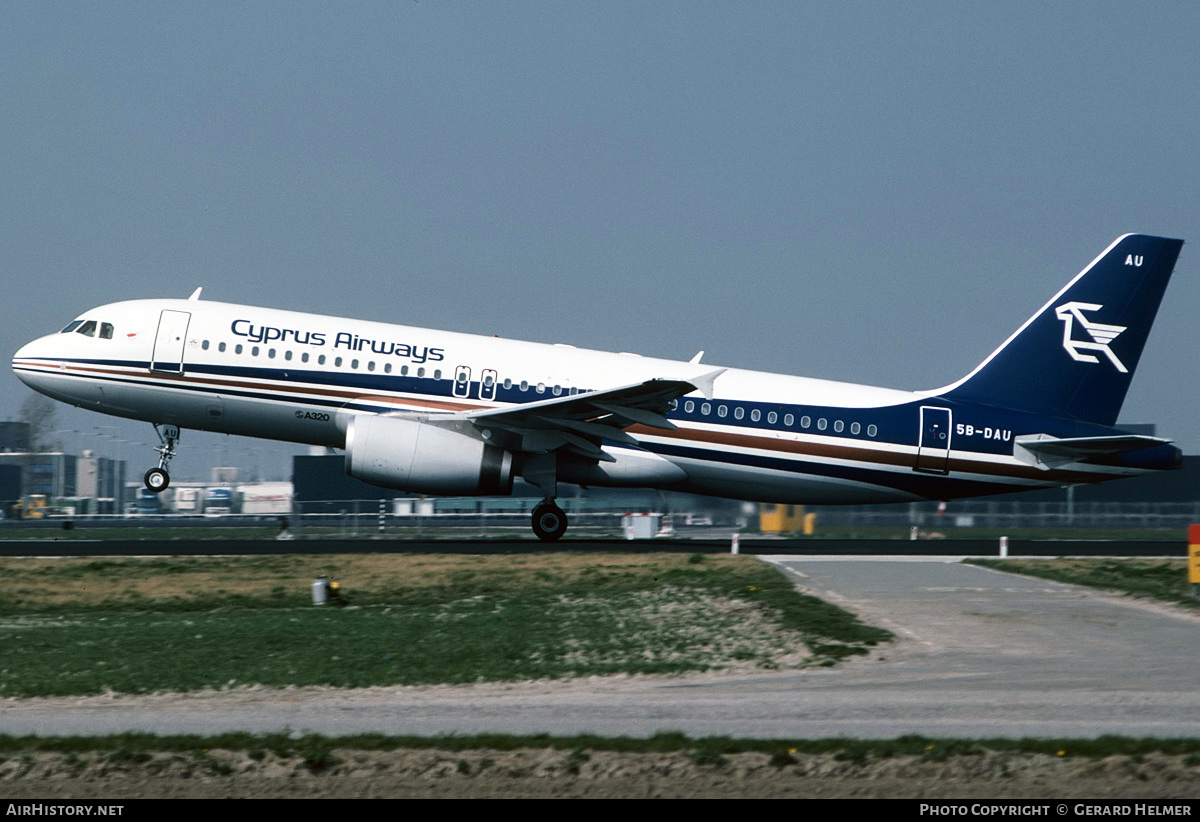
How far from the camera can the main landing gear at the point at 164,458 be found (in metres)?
27.0

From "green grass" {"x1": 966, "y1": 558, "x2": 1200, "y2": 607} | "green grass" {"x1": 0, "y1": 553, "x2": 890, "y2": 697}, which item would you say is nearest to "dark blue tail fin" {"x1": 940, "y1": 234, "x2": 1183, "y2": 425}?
"green grass" {"x1": 966, "y1": 558, "x2": 1200, "y2": 607}

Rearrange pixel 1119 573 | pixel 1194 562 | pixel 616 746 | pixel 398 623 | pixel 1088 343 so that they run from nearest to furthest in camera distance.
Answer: pixel 616 746
pixel 398 623
pixel 1194 562
pixel 1119 573
pixel 1088 343

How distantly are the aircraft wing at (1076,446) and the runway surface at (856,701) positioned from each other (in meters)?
12.1

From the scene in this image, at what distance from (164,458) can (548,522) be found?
8.72m

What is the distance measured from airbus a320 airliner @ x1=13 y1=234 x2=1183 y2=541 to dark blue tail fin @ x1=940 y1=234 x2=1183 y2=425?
0.11ft

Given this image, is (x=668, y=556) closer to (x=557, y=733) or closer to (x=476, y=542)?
(x=476, y=542)

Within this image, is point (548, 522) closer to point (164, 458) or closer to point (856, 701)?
point (164, 458)

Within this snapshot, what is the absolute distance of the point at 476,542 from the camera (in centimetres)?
Result: 2923

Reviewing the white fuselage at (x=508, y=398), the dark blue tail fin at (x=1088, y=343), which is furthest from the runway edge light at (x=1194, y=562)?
the dark blue tail fin at (x=1088, y=343)

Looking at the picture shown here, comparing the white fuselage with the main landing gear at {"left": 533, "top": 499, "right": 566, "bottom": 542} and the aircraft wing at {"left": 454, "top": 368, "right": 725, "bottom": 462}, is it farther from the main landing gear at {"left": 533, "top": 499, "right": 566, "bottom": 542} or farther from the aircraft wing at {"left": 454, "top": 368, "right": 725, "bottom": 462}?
the main landing gear at {"left": 533, "top": 499, "right": 566, "bottom": 542}

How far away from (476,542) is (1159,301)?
17070 millimetres

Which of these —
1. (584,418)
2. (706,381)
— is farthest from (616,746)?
(584,418)

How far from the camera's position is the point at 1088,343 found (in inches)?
1128

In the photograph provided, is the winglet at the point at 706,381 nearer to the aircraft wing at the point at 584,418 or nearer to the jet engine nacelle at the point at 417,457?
the aircraft wing at the point at 584,418
